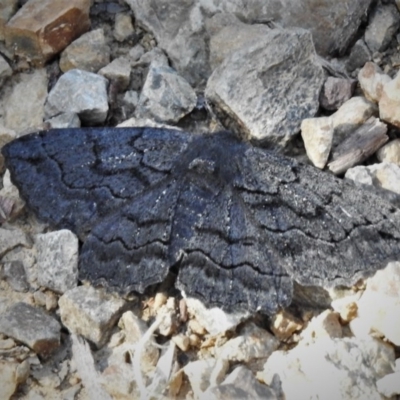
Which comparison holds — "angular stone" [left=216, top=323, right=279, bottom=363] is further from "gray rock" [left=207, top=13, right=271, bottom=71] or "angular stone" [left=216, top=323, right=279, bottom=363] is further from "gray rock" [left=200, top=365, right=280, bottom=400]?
"gray rock" [left=207, top=13, right=271, bottom=71]

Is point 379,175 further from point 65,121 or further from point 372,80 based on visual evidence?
point 65,121

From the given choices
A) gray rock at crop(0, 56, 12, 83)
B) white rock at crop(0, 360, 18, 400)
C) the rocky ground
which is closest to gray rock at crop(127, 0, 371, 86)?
the rocky ground

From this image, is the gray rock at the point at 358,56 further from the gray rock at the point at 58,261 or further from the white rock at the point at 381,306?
the gray rock at the point at 58,261

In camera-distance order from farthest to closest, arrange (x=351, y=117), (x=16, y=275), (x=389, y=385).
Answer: (x=351, y=117), (x=16, y=275), (x=389, y=385)

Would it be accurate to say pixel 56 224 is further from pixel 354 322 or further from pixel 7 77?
pixel 354 322

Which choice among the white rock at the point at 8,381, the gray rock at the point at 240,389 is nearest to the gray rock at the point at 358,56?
the gray rock at the point at 240,389

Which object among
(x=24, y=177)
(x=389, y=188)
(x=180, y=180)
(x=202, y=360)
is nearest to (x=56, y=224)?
(x=24, y=177)

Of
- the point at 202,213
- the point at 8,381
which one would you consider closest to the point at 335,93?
the point at 202,213
